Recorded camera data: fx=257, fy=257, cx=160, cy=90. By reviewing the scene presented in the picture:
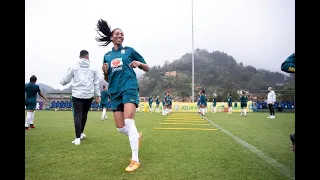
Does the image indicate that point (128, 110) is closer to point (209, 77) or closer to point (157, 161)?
point (157, 161)

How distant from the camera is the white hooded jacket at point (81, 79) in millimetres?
6277

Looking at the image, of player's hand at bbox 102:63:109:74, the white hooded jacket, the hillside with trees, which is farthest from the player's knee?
the hillside with trees

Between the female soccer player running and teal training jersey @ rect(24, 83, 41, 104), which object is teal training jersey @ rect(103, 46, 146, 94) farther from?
teal training jersey @ rect(24, 83, 41, 104)

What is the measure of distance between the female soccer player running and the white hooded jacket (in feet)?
6.47

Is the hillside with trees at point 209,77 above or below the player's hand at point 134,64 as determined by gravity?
above

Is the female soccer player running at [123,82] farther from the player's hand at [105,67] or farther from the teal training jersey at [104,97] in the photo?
the teal training jersey at [104,97]

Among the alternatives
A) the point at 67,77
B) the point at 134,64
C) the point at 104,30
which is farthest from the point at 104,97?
the point at 134,64

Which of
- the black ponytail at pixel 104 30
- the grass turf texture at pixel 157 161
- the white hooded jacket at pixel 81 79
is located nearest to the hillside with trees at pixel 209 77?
the white hooded jacket at pixel 81 79

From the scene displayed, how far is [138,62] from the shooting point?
418 centimetres

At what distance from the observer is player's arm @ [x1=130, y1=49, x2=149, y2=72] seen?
4.13 meters

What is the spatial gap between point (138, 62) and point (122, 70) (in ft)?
1.00

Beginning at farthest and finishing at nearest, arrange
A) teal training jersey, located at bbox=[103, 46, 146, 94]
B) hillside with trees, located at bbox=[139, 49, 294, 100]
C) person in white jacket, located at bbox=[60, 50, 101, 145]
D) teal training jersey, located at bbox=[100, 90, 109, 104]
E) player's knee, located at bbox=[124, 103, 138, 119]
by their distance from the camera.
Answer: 1. hillside with trees, located at bbox=[139, 49, 294, 100]
2. teal training jersey, located at bbox=[100, 90, 109, 104]
3. person in white jacket, located at bbox=[60, 50, 101, 145]
4. teal training jersey, located at bbox=[103, 46, 146, 94]
5. player's knee, located at bbox=[124, 103, 138, 119]

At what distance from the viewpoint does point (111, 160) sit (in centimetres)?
421
